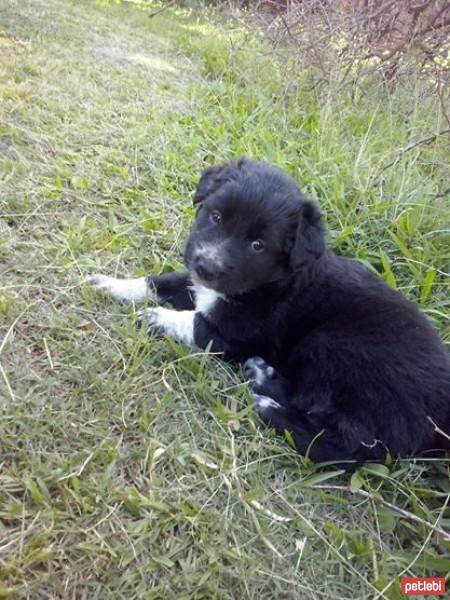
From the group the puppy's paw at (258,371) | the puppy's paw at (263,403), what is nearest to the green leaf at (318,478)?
the puppy's paw at (263,403)

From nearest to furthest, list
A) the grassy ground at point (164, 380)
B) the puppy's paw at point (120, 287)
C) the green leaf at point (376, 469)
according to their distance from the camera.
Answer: the grassy ground at point (164, 380), the green leaf at point (376, 469), the puppy's paw at point (120, 287)

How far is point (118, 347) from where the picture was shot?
2457 mm

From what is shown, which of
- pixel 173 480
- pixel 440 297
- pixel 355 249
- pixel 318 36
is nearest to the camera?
pixel 173 480

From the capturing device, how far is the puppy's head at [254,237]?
248 cm

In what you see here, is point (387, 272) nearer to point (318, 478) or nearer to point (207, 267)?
point (207, 267)

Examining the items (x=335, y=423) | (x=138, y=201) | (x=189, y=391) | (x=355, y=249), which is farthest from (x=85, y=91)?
(x=335, y=423)

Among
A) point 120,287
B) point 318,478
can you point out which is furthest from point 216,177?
point 318,478

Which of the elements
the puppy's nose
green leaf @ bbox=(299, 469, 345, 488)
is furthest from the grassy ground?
the puppy's nose

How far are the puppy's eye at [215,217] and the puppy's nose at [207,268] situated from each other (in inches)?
8.8

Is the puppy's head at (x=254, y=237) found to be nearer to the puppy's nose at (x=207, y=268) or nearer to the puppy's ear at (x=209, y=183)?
the puppy's nose at (x=207, y=268)

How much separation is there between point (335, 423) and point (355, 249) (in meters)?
1.40

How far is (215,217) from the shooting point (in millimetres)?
2592

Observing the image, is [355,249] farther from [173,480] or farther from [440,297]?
[173,480]

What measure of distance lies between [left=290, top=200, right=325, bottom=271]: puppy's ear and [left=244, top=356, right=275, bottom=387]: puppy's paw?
20.1 inches
